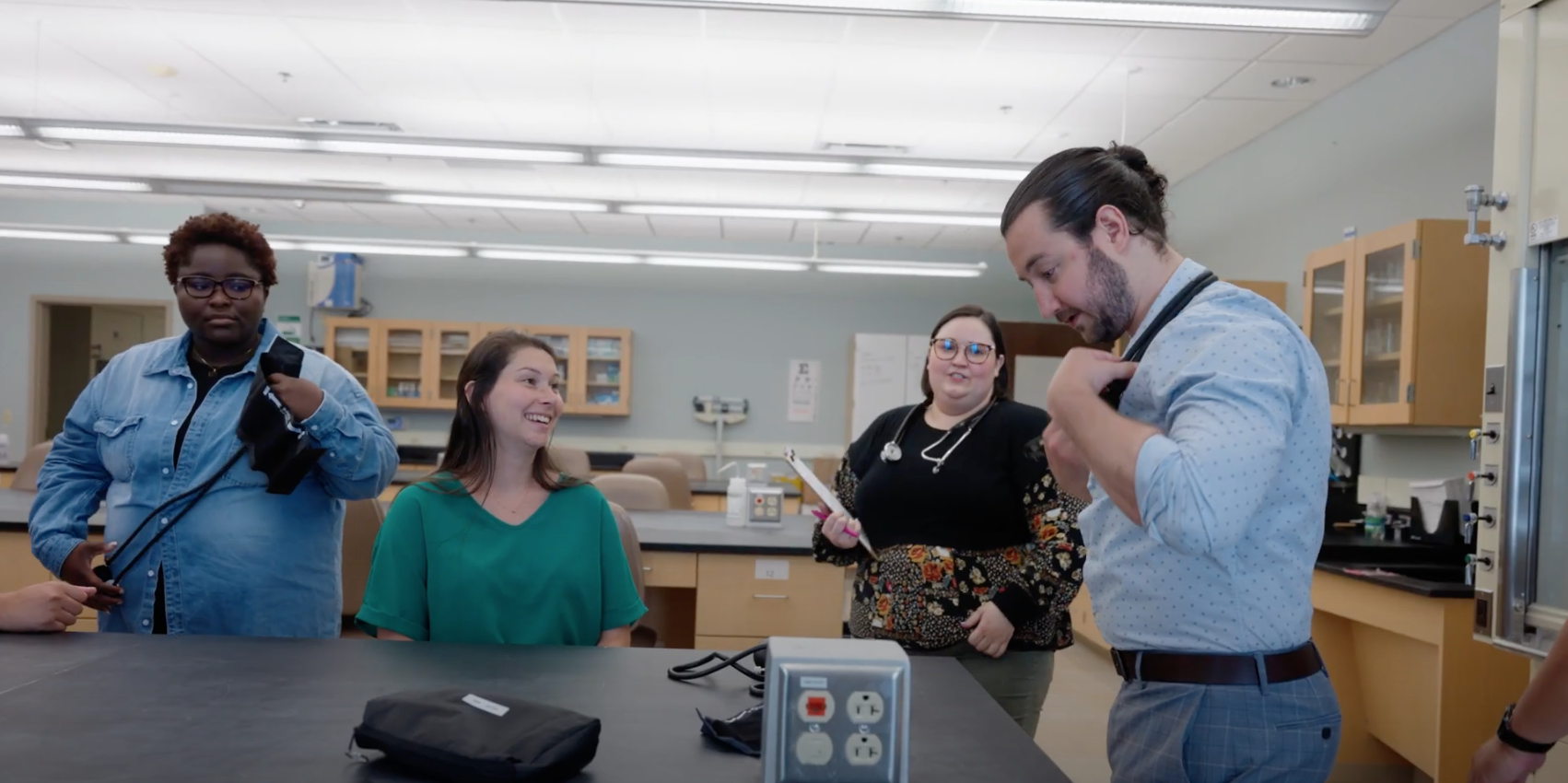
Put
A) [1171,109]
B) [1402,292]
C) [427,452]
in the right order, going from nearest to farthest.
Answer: [1402,292], [1171,109], [427,452]

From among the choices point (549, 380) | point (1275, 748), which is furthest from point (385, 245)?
point (1275, 748)

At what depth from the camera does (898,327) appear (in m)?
10.2

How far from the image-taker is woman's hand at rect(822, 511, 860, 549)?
226 cm

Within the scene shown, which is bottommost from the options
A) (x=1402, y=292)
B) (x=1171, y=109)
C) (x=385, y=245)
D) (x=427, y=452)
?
(x=427, y=452)

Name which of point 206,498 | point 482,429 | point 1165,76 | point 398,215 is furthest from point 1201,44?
point 398,215

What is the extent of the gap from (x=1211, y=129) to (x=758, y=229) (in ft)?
14.1

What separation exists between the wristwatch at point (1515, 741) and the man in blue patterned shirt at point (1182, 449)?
26cm

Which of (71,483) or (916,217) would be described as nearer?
(71,483)

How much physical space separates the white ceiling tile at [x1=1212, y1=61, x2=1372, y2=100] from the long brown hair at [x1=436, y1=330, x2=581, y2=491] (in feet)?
13.7

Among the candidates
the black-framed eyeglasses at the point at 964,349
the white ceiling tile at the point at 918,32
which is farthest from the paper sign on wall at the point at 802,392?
the black-framed eyeglasses at the point at 964,349

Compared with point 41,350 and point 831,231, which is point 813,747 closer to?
point 831,231

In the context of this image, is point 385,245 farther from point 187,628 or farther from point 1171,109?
point 187,628

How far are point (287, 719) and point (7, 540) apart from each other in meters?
3.08

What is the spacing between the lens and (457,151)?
5.25 metres
